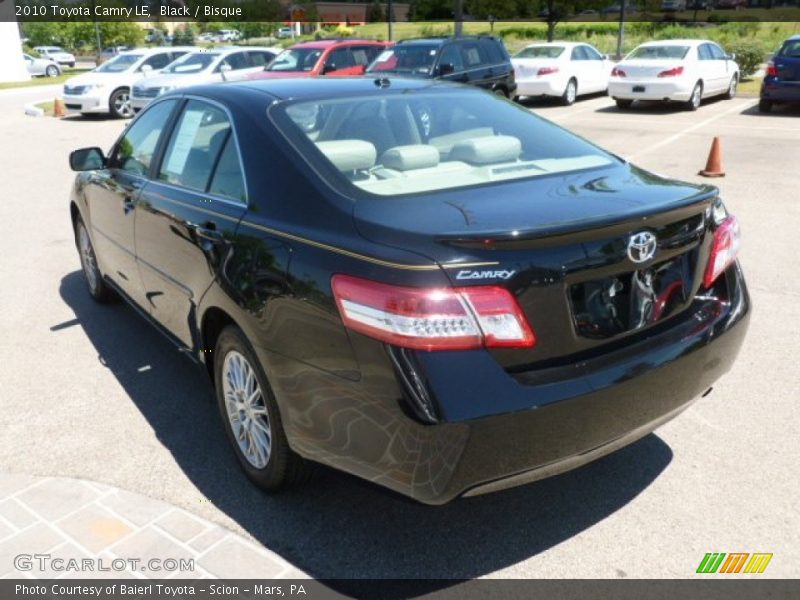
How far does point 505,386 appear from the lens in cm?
235

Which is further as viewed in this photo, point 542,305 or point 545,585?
point 545,585

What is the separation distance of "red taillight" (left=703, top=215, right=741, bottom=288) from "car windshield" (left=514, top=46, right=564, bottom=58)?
16450 millimetres

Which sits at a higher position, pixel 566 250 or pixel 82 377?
pixel 566 250

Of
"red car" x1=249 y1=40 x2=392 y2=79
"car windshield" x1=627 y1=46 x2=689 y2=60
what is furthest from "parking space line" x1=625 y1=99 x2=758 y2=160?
"red car" x1=249 y1=40 x2=392 y2=79

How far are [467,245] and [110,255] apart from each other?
3.22m

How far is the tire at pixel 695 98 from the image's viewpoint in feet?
54.0

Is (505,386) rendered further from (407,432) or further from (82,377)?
(82,377)

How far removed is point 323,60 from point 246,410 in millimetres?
14193

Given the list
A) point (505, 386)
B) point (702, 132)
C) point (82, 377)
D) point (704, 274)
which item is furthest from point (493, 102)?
point (702, 132)

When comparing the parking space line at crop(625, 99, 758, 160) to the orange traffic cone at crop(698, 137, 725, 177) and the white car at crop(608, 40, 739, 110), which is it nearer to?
the white car at crop(608, 40, 739, 110)

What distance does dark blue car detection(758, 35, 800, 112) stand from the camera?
50.4 feet

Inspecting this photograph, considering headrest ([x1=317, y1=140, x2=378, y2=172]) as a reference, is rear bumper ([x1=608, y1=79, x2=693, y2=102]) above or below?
below

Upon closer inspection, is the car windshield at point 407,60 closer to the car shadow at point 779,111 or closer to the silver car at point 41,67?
the car shadow at point 779,111
